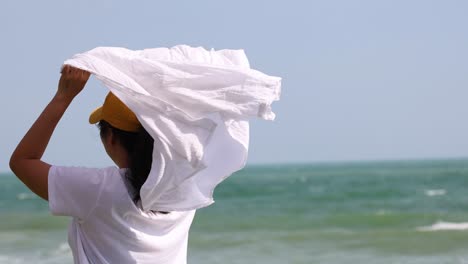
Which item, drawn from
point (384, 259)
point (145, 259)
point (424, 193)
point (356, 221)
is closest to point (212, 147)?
point (145, 259)

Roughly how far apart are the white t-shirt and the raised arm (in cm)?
3

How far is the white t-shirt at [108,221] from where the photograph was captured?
6.25 ft

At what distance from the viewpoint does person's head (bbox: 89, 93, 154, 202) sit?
6.45 ft

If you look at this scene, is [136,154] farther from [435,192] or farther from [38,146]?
[435,192]

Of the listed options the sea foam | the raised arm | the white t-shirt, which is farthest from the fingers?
the sea foam

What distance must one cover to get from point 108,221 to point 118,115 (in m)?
0.25

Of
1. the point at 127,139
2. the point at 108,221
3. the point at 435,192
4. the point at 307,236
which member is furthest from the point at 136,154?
the point at 435,192

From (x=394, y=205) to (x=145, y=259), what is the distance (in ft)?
61.0

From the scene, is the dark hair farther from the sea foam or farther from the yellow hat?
the sea foam

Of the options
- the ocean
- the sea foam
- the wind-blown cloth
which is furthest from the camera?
the sea foam

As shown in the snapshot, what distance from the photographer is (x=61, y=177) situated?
1.90 metres

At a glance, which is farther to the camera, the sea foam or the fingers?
the sea foam

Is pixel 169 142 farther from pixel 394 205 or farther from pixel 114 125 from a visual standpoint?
pixel 394 205

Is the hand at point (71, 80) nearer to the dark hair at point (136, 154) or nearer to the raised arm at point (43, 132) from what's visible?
the raised arm at point (43, 132)
